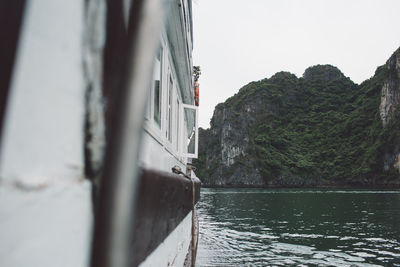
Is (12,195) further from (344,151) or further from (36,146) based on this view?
(344,151)

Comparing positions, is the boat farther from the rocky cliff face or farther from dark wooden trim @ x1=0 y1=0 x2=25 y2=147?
the rocky cliff face

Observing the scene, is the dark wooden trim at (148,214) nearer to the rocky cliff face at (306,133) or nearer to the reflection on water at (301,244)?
the reflection on water at (301,244)

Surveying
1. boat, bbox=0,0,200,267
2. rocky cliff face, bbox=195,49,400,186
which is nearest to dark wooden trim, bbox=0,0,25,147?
boat, bbox=0,0,200,267

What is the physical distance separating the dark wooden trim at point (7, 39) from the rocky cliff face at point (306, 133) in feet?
321

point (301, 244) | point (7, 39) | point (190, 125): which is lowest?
point (301, 244)

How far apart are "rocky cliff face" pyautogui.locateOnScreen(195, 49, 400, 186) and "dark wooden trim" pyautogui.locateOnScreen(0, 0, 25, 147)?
9776 cm

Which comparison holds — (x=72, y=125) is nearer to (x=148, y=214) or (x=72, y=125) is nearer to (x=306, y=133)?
(x=148, y=214)

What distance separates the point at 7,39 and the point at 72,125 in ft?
0.75

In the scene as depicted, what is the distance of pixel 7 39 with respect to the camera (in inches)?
22.4

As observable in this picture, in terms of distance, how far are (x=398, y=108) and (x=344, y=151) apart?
2562 centimetres

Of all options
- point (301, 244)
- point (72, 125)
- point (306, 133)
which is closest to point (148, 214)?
point (72, 125)

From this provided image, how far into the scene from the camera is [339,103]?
5177 inches

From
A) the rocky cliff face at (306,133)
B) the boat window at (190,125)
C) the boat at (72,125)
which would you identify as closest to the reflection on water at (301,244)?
the boat window at (190,125)

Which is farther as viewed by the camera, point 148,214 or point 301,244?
Answer: point 301,244
